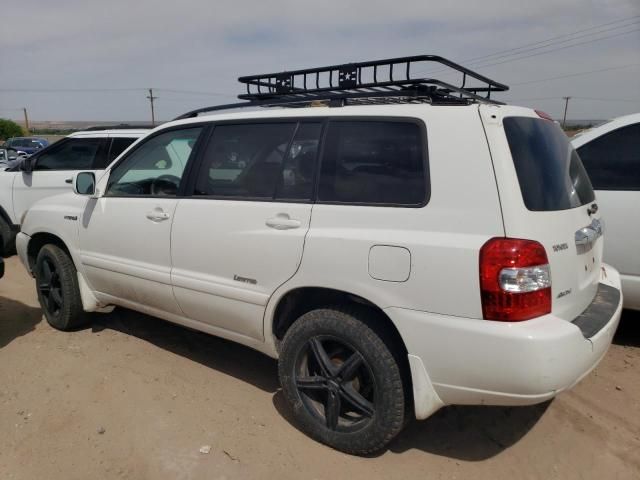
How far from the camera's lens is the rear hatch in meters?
2.18

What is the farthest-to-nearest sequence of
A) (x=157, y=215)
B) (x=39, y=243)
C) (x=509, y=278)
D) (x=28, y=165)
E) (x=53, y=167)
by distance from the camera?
(x=53, y=167)
(x=28, y=165)
(x=39, y=243)
(x=157, y=215)
(x=509, y=278)

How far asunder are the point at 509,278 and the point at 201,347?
272 centimetres

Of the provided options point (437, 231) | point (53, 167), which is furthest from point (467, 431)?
point (53, 167)

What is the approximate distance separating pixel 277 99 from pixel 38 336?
288 centimetres

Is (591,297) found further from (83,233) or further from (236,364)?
(83,233)

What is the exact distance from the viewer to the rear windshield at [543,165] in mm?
2268

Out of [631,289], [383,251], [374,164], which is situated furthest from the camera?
[631,289]

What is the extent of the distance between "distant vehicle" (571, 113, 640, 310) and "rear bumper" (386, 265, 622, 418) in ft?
5.26

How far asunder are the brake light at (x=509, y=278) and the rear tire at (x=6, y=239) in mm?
7342

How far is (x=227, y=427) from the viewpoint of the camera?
2.96 metres

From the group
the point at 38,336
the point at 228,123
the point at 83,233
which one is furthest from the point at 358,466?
the point at 38,336

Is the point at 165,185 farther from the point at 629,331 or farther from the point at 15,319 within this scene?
the point at 629,331

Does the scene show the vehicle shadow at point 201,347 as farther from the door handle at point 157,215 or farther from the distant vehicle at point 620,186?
the distant vehicle at point 620,186

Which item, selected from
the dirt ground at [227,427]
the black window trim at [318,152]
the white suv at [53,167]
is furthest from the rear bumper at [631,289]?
the white suv at [53,167]
